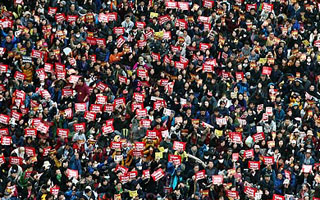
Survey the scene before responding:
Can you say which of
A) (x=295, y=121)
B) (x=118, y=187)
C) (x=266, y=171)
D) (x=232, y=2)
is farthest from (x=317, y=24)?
(x=118, y=187)

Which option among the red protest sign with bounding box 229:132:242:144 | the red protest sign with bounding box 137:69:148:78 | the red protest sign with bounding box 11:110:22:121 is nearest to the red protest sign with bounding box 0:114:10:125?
the red protest sign with bounding box 11:110:22:121

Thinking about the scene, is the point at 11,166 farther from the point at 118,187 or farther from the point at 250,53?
the point at 250,53

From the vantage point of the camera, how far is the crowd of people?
1919 inches

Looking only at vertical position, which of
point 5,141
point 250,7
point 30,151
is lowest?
point 30,151

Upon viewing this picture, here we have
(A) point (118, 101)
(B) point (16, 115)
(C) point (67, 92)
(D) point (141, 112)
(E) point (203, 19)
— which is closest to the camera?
(B) point (16, 115)

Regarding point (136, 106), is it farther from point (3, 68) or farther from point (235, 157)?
point (3, 68)

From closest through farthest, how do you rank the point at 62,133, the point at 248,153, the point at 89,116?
the point at 248,153 < the point at 62,133 < the point at 89,116

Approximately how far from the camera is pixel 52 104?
51906 millimetres

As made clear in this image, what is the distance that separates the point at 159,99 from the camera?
Result: 52.4 m

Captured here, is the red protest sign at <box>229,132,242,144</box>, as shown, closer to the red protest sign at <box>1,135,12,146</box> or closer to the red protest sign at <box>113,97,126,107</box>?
the red protest sign at <box>113,97,126,107</box>

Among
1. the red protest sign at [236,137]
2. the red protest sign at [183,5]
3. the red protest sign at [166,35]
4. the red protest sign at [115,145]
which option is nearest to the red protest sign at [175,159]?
the red protest sign at [115,145]

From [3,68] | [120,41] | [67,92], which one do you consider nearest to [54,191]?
[67,92]

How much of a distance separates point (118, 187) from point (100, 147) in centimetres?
261

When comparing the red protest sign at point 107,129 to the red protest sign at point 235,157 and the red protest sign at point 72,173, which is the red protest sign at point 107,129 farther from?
the red protest sign at point 235,157
